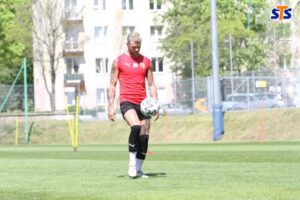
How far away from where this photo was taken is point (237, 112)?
44.9 m

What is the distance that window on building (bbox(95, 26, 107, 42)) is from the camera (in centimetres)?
9094

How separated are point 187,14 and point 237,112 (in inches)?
1123

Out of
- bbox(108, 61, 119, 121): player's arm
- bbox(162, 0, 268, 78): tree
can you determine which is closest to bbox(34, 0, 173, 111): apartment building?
bbox(162, 0, 268, 78): tree

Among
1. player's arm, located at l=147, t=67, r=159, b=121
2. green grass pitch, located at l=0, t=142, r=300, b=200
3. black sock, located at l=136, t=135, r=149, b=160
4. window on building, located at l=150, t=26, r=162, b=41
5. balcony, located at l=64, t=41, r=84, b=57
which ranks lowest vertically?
green grass pitch, located at l=0, t=142, r=300, b=200

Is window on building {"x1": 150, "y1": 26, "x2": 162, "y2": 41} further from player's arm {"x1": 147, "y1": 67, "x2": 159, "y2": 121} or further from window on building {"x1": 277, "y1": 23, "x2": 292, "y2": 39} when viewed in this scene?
player's arm {"x1": 147, "y1": 67, "x2": 159, "y2": 121}

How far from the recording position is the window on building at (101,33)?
9094 centimetres

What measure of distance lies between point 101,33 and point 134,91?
7764 centimetres

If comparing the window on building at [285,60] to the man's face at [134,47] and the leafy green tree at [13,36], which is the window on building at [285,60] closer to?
the leafy green tree at [13,36]

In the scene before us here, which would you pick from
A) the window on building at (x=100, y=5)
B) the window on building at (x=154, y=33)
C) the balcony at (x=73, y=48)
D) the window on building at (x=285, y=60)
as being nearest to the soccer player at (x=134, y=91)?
the window on building at (x=285, y=60)

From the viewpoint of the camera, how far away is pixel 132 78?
14203mm

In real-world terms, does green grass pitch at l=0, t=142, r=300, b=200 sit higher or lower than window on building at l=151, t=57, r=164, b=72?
lower

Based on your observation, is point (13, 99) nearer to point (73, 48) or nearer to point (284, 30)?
point (284, 30)

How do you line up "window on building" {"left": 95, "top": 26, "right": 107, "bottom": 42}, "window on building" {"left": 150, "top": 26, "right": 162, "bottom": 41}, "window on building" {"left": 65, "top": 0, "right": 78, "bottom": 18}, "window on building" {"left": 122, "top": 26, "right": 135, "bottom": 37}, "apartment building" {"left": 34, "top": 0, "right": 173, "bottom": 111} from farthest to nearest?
"window on building" {"left": 150, "top": 26, "right": 162, "bottom": 41} < "window on building" {"left": 95, "top": 26, "right": 107, "bottom": 42} < "apartment building" {"left": 34, "top": 0, "right": 173, "bottom": 111} < "window on building" {"left": 122, "top": 26, "right": 135, "bottom": 37} < "window on building" {"left": 65, "top": 0, "right": 78, "bottom": 18}

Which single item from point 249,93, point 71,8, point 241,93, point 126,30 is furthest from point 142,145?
point 126,30
